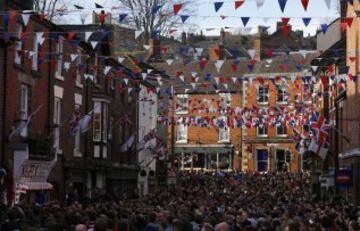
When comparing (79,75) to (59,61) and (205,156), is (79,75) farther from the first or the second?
(205,156)

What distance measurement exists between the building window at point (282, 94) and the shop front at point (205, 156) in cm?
762

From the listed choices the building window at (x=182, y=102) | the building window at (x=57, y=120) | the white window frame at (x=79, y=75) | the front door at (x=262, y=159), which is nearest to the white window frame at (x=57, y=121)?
the building window at (x=57, y=120)

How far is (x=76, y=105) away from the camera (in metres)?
39.7

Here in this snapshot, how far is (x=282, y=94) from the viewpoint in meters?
66.0

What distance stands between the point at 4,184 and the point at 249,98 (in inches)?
1999

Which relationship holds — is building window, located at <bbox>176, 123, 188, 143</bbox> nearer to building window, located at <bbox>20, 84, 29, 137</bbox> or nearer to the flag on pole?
building window, located at <bbox>20, 84, 29, 137</bbox>

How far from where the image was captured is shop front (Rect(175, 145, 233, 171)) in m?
79.6

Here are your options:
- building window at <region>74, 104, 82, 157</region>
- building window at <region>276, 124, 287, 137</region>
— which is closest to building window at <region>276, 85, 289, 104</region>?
building window at <region>276, 124, 287, 137</region>

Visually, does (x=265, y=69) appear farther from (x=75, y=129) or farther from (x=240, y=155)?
(x=75, y=129)

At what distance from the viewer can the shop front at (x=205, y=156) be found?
79625mm

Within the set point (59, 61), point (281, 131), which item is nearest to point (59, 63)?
point (59, 61)

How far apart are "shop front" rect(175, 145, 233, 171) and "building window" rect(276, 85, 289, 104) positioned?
7.62 meters

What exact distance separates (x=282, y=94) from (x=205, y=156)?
17.2 metres

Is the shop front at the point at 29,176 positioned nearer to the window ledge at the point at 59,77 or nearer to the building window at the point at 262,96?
the window ledge at the point at 59,77
